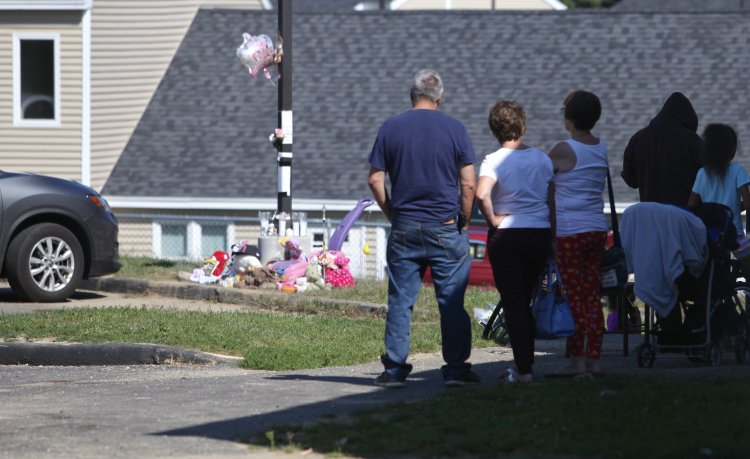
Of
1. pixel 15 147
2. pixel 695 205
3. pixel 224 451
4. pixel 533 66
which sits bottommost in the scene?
pixel 224 451

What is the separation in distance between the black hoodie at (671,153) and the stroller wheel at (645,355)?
1.11 meters

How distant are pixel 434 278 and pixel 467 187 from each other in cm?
58

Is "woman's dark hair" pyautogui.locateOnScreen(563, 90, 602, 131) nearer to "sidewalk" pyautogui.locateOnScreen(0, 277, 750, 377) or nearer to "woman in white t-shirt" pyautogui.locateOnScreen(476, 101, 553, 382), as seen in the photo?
"woman in white t-shirt" pyautogui.locateOnScreen(476, 101, 553, 382)

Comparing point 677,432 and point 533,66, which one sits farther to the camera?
point 533,66

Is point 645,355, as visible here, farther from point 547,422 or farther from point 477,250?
point 477,250

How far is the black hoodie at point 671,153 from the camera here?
30.7ft

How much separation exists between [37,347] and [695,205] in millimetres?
5251

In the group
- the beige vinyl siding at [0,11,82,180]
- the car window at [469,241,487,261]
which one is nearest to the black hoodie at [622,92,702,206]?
the car window at [469,241,487,261]

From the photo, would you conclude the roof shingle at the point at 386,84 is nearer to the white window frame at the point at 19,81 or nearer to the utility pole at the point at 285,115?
the white window frame at the point at 19,81

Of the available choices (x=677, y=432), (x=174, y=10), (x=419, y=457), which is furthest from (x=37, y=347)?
(x=174, y=10)

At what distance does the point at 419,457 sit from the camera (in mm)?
6188

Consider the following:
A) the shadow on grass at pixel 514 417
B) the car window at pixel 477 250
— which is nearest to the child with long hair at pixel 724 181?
the shadow on grass at pixel 514 417

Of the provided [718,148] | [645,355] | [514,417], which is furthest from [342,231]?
[514,417]

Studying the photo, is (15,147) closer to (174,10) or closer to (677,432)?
(174,10)
